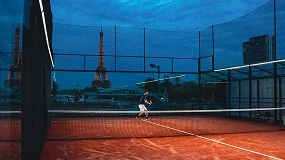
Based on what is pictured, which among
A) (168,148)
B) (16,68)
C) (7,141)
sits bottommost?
(168,148)

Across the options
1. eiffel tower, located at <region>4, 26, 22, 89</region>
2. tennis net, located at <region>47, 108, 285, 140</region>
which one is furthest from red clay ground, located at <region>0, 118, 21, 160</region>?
tennis net, located at <region>47, 108, 285, 140</region>

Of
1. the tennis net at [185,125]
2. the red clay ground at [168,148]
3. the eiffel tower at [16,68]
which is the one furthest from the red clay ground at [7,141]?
the tennis net at [185,125]

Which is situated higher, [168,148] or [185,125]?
[168,148]

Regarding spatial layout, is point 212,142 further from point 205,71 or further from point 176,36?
point 176,36

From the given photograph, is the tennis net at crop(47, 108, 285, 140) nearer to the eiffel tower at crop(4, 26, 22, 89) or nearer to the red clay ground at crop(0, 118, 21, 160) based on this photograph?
the red clay ground at crop(0, 118, 21, 160)

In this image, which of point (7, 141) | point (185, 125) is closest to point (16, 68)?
point (7, 141)

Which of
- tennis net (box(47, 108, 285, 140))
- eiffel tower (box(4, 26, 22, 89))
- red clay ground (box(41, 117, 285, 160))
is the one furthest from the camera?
tennis net (box(47, 108, 285, 140))

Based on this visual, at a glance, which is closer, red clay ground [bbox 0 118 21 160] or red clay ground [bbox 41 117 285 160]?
red clay ground [bbox 0 118 21 160]

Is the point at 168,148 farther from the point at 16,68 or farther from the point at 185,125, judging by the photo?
the point at 185,125

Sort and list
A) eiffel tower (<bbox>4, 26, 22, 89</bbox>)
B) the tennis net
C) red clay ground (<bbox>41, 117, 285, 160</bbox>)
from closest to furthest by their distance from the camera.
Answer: eiffel tower (<bbox>4, 26, 22, 89</bbox>)
red clay ground (<bbox>41, 117, 285, 160</bbox>)
the tennis net

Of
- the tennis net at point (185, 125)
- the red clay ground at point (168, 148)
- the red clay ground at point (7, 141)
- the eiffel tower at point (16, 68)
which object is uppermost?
the eiffel tower at point (16, 68)

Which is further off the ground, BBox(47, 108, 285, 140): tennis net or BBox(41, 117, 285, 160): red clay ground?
BBox(41, 117, 285, 160): red clay ground

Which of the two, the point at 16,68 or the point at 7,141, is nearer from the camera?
the point at 16,68

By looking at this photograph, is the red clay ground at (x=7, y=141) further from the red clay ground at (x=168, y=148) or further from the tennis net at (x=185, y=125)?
the tennis net at (x=185, y=125)
